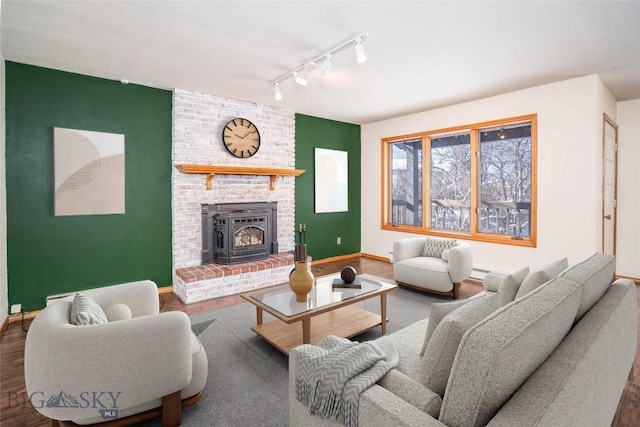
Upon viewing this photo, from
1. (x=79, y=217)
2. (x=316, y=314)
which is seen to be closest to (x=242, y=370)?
(x=316, y=314)

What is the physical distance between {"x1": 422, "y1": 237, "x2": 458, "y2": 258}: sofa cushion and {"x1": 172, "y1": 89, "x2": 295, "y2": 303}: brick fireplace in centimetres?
191

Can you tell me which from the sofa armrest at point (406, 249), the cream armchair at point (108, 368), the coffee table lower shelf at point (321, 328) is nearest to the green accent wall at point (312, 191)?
the sofa armrest at point (406, 249)

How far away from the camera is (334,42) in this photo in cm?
286

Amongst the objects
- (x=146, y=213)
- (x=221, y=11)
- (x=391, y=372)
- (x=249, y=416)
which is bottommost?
(x=249, y=416)

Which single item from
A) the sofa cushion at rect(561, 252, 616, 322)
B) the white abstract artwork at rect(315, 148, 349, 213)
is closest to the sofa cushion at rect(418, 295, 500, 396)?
the sofa cushion at rect(561, 252, 616, 322)

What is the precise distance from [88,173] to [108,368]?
9.46 feet

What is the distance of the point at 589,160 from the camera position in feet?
12.3

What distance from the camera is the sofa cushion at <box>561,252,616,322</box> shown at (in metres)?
1.50

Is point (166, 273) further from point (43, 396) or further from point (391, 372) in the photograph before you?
point (391, 372)

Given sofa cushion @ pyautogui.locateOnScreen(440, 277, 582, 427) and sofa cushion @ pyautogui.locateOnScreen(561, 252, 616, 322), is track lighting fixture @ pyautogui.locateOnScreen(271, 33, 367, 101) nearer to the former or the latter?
sofa cushion @ pyautogui.locateOnScreen(561, 252, 616, 322)

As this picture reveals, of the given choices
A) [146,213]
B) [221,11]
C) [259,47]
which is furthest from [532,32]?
[146,213]

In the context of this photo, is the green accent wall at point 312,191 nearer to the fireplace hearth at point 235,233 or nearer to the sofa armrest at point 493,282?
the fireplace hearth at point 235,233

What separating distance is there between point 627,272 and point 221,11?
19.9ft

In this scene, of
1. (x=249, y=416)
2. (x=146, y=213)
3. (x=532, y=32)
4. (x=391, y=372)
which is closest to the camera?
(x=391, y=372)
